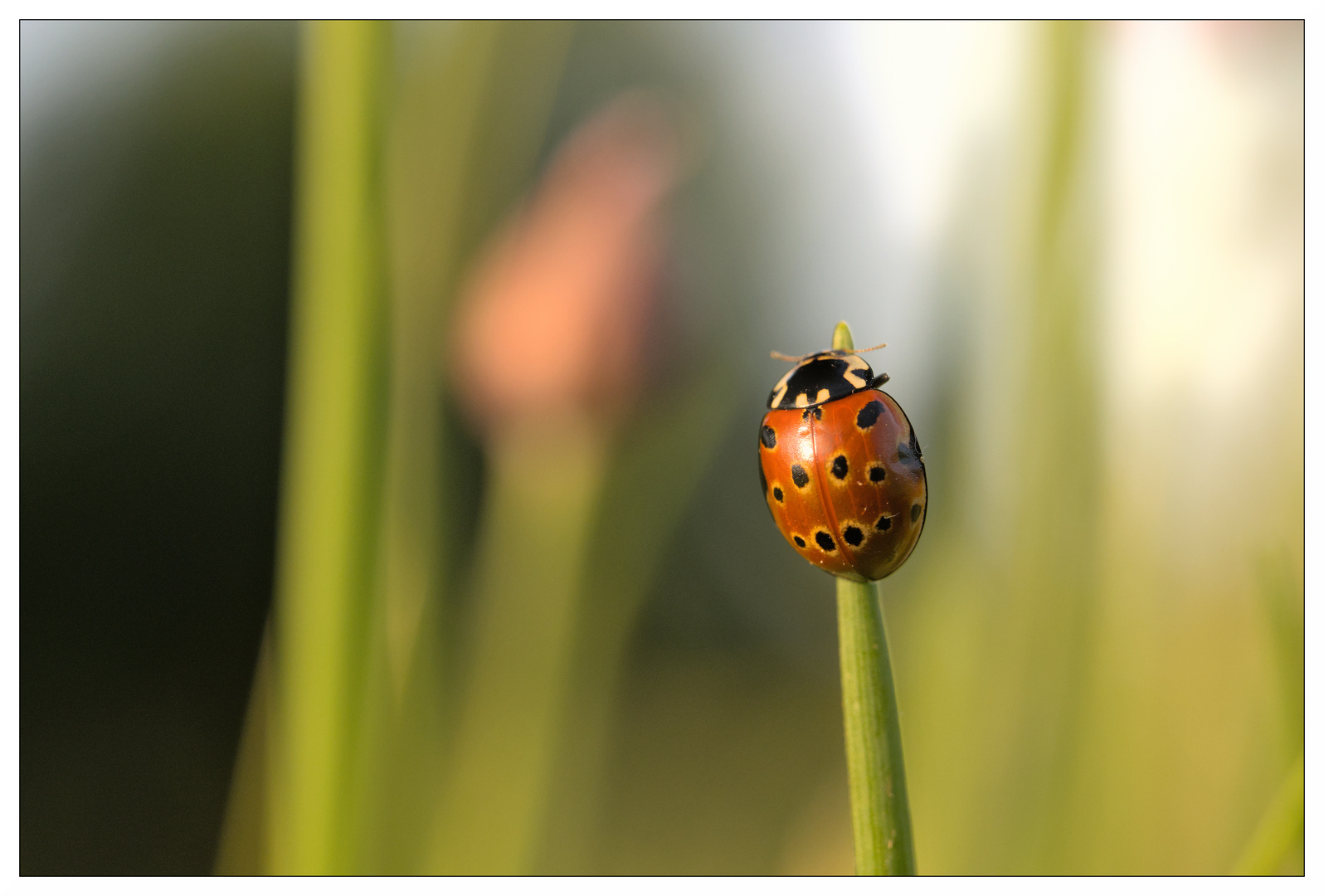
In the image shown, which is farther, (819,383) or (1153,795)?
(1153,795)

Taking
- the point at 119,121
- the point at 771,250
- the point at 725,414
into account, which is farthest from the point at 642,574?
the point at 119,121

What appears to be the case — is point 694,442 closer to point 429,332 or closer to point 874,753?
point 429,332

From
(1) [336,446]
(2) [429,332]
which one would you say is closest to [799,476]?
(1) [336,446]

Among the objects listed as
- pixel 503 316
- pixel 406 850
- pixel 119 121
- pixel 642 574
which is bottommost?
pixel 406 850

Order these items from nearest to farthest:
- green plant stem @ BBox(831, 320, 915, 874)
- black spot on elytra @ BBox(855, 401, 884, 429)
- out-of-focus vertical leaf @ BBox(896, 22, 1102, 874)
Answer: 1. green plant stem @ BBox(831, 320, 915, 874)
2. black spot on elytra @ BBox(855, 401, 884, 429)
3. out-of-focus vertical leaf @ BBox(896, 22, 1102, 874)

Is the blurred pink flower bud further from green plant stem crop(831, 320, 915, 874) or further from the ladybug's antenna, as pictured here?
green plant stem crop(831, 320, 915, 874)

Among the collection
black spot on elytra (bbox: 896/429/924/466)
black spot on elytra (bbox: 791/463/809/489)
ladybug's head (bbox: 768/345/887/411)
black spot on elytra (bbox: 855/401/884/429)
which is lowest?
black spot on elytra (bbox: 791/463/809/489)

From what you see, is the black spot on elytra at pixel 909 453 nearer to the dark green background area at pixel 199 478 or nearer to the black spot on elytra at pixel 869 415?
the black spot on elytra at pixel 869 415

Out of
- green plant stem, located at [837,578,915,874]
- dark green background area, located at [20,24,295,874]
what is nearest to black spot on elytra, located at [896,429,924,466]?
green plant stem, located at [837,578,915,874]

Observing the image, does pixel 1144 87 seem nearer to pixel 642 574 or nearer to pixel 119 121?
pixel 642 574
